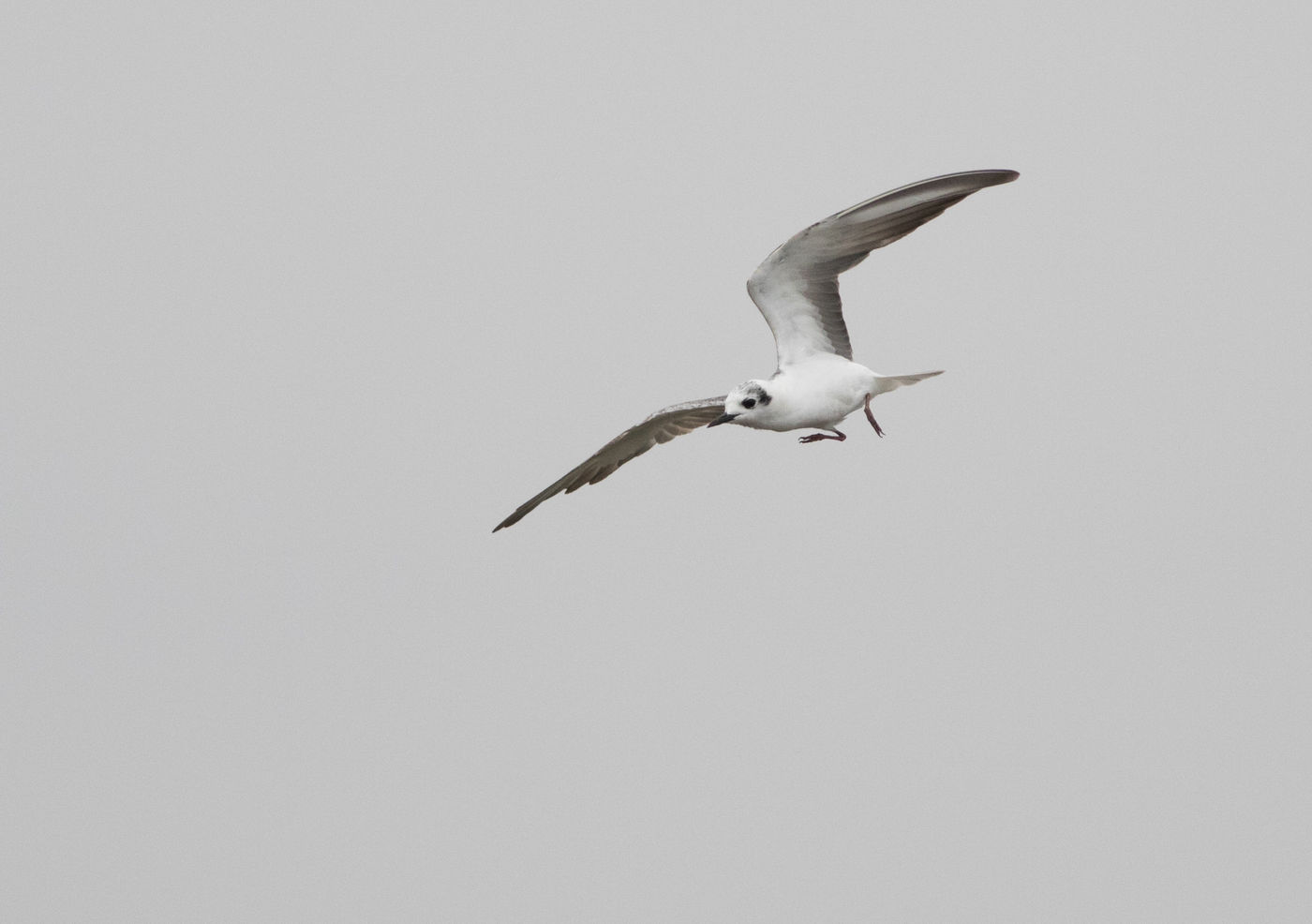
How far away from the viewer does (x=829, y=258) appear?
1544cm

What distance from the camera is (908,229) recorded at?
15234 millimetres

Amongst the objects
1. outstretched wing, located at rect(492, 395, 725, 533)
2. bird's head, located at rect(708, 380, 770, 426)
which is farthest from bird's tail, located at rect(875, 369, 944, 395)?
outstretched wing, located at rect(492, 395, 725, 533)

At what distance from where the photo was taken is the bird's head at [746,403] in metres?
15.4

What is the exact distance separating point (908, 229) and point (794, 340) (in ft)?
5.56

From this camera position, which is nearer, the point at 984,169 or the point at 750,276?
the point at 984,169

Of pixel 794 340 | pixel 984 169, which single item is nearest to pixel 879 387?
pixel 794 340

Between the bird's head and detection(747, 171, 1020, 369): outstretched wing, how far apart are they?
0.77 m

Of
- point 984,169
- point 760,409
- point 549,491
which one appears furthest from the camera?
point 549,491

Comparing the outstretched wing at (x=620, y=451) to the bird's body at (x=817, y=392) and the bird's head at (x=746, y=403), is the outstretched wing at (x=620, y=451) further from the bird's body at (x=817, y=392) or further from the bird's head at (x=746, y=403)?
the bird's body at (x=817, y=392)

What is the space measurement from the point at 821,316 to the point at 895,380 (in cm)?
102

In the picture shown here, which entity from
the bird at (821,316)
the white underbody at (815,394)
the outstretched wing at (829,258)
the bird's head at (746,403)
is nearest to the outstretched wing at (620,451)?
the bird at (821,316)

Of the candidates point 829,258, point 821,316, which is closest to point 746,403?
point 821,316

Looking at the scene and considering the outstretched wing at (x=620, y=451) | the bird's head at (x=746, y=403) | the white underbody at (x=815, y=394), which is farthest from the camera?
the outstretched wing at (x=620, y=451)

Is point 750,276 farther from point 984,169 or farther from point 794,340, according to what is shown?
point 984,169
